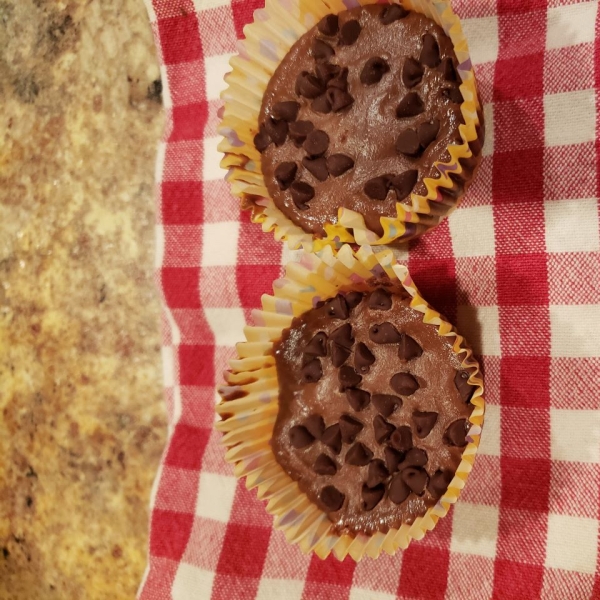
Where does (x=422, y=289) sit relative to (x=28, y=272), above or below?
above

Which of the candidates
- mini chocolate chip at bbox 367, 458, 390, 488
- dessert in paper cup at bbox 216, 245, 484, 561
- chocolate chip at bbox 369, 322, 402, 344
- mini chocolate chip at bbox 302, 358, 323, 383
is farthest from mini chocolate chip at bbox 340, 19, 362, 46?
mini chocolate chip at bbox 367, 458, 390, 488

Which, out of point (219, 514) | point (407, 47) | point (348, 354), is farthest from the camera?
point (219, 514)

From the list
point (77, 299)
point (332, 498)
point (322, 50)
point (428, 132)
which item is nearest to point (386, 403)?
point (332, 498)

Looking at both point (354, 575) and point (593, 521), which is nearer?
point (593, 521)

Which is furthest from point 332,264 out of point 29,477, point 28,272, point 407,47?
point 29,477

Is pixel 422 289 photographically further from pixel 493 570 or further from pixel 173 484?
pixel 173 484

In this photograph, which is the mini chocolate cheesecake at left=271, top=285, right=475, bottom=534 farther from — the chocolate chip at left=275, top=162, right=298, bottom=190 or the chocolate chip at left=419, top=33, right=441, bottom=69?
the chocolate chip at left=419, top=33, right=441, bottom=69

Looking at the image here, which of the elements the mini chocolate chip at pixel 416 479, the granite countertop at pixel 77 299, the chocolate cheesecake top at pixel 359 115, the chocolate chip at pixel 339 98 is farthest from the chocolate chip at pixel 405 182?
the granite countertop at pixel 77 299
